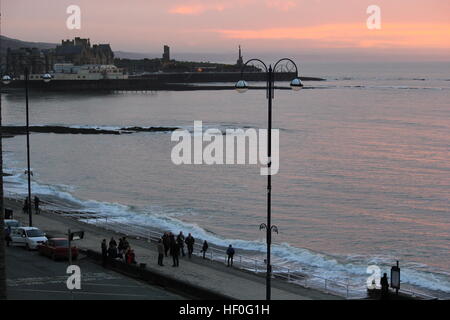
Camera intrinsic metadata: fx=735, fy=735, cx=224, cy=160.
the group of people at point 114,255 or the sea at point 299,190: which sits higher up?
the group of people at point 114,255

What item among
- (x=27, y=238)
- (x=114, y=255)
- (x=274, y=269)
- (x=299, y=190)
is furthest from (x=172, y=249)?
(x=299, y=190)

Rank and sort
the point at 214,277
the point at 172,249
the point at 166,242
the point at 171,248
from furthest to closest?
the point at 166,242, the point at 171,248, the point at 172,249, the point at 214,277

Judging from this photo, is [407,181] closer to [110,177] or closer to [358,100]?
[110,177]

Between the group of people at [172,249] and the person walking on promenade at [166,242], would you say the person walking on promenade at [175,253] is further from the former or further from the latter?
the person walking on promenade at [166,242]

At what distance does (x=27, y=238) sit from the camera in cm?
2720

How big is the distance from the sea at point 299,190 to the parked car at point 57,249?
369 inches

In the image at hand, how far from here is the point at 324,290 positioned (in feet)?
80.1

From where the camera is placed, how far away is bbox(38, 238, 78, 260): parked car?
24.6 meters

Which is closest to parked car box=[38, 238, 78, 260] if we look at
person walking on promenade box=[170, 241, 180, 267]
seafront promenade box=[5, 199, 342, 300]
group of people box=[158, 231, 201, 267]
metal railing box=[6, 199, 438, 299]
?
seafront promenade box=[5, 199, 342, 300]

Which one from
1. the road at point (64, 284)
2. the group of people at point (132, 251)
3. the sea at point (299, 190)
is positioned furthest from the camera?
the sea at point (299, 190)

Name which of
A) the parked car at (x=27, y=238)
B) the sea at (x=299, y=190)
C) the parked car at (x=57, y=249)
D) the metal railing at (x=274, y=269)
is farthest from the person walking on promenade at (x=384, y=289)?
the parked car at (x=27, y=238)

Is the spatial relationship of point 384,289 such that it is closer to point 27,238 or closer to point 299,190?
point 27,238

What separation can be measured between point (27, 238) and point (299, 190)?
2642 cm

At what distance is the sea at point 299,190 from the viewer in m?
33.4
